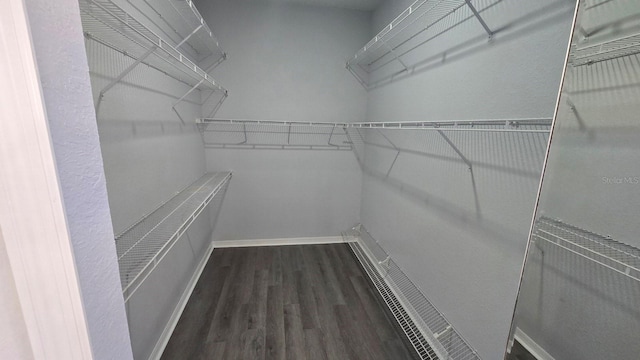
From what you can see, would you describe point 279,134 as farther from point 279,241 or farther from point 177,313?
point 177,313

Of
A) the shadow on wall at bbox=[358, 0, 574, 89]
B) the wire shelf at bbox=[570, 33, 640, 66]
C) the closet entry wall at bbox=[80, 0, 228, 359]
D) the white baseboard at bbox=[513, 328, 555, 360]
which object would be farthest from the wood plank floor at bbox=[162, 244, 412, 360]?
the shadow on wall at bbox=[358, 0, 574, 89]

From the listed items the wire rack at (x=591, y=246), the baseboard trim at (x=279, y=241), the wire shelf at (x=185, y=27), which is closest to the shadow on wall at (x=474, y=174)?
the wire rack at (x=591, y=246)

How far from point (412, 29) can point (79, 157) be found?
184 centimetres

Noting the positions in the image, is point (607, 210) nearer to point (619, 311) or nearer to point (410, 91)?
point (619, 311)

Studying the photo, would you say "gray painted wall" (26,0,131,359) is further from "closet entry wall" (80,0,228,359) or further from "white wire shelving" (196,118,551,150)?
"white wire shelving" (196,118,551,150)

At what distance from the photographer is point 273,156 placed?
2.59m

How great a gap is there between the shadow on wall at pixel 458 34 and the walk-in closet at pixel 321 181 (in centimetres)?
1

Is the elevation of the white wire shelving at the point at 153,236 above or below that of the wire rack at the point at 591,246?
below

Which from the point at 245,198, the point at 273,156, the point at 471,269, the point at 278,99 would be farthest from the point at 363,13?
the point at 471,269

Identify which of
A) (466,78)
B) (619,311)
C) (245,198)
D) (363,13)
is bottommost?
(245,198)

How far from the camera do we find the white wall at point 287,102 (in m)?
2.33

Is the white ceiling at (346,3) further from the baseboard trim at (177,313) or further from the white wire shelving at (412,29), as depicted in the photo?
the baseboard trim at (177,313)

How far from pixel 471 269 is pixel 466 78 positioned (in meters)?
0.93

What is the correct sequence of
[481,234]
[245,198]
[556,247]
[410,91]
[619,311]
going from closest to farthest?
[619,311] < [556,247] < [481,234] < [410,91] < [245,198]
